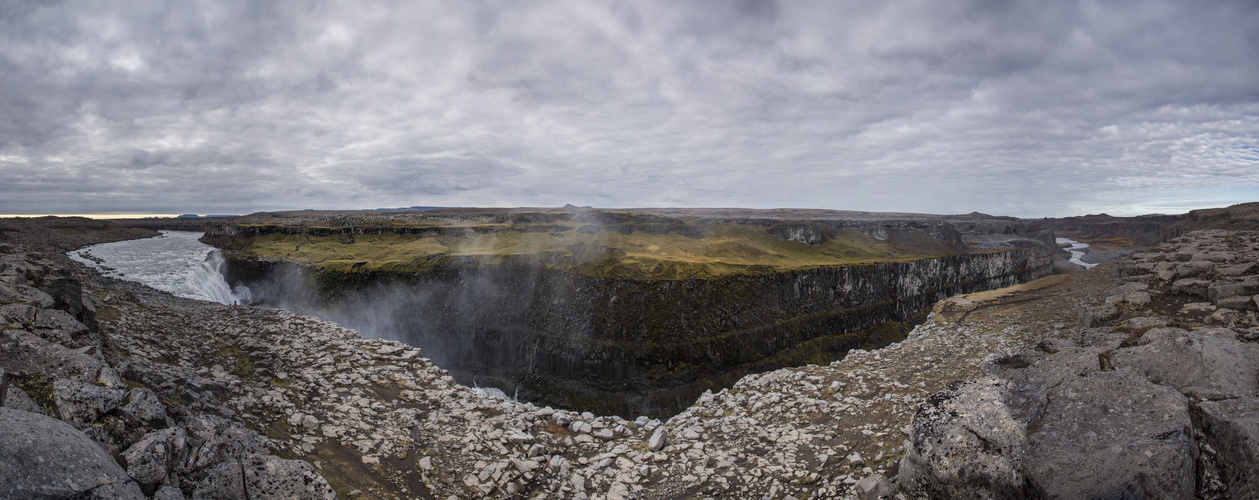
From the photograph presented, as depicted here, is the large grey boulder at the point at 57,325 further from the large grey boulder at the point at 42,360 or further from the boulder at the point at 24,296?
the large grey boulder at the point at 42,360

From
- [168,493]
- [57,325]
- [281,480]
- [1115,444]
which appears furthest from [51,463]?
[1115,444]

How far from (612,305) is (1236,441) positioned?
69.4 feet

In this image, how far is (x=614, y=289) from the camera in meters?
24.5

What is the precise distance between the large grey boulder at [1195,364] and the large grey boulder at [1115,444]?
0.60 metres

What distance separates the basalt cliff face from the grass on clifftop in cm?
20

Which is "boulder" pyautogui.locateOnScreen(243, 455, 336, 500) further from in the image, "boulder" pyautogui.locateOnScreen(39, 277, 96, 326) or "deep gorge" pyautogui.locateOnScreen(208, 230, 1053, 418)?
"deep gorge" pyautogui.locateOnScreen(208, 230, 1053, 418)

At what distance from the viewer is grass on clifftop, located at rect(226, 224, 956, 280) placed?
27.4m

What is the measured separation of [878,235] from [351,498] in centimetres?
4833

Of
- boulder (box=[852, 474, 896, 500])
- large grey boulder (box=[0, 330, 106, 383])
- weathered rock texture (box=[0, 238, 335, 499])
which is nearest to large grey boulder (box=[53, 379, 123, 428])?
weathered rock texture (box=[0, 238, 335, 499])

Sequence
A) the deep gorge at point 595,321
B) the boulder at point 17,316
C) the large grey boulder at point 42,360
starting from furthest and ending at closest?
the deep gorge at point 595,321 → the boulder at point 17,316 → the large grey boulder at point 42,360

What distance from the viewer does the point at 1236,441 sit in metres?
3.60

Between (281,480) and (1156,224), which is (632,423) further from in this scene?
(1156,224)

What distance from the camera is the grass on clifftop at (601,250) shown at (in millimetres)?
27438

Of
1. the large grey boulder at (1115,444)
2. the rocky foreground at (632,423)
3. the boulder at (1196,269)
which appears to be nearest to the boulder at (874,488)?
the rocky foreground at (632,423)
